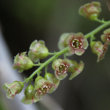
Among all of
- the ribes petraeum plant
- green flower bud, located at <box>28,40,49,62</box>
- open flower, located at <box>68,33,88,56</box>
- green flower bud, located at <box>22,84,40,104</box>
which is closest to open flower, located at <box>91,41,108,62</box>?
the ribes petraeum plant

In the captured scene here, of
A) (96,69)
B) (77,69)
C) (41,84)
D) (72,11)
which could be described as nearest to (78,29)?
(72,11)

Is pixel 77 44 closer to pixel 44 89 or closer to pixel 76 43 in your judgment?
pixel 76 43

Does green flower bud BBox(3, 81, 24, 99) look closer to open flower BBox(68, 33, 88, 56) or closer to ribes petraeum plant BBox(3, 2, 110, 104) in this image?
ribes petraeum plant BBox(3, 2, 110, 104)

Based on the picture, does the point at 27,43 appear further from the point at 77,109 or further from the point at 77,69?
the point at 77,69

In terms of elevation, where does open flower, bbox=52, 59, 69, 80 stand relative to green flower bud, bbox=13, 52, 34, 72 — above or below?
below

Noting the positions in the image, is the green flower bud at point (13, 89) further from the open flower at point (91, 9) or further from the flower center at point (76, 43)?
the open flower at point (91, 9)

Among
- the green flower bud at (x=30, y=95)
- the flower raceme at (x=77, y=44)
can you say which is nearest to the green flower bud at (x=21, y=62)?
the green flower bud at (x=30, y=95)

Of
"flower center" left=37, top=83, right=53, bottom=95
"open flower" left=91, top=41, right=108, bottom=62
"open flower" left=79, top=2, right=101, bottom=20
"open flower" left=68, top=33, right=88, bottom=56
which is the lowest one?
"open flower" left=91, top=41, right=108, bottom=62

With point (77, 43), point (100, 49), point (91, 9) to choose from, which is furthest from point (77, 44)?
point (91, 9)
